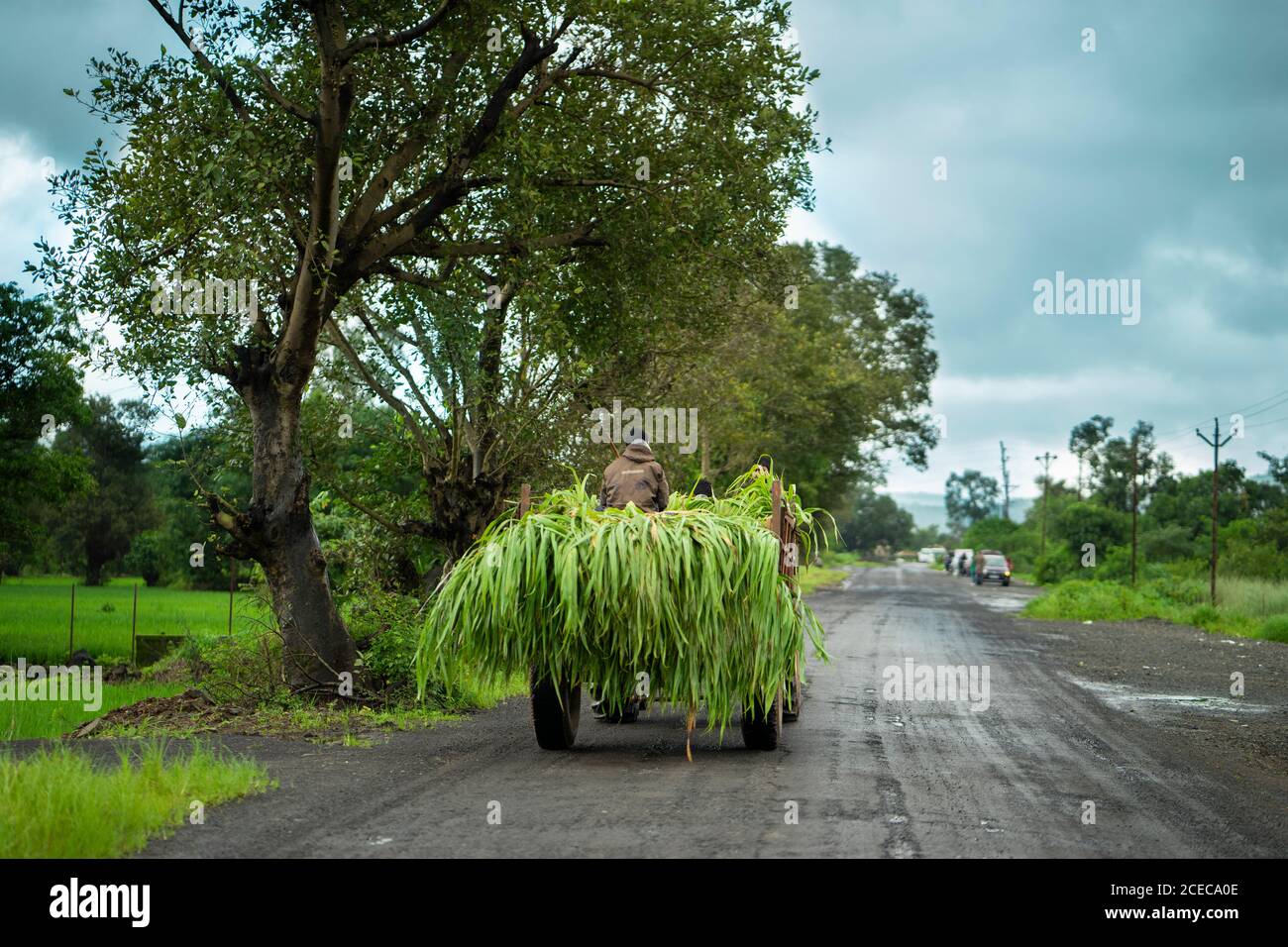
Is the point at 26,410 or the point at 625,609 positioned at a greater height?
the point at 26,410

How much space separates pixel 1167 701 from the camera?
1540 centimetres

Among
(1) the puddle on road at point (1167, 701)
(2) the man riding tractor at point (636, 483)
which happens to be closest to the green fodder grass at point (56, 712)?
(2) the man riding tractor at point (636, 483)

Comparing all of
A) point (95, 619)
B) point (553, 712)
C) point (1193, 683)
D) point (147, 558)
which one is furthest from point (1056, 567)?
point (553, 712)

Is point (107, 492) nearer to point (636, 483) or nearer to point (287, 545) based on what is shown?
point (287, 545)

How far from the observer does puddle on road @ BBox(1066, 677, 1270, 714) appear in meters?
14.7

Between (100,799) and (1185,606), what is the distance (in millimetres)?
36571

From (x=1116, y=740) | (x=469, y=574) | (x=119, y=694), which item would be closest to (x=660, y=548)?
(x=469, y=574)

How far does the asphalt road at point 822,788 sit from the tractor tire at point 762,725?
15cm

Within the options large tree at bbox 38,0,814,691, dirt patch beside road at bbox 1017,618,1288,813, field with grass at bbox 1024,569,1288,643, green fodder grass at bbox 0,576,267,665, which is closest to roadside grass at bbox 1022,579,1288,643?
field with grass at bbox 1024,569,1288,643

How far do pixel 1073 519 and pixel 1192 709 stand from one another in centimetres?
6104

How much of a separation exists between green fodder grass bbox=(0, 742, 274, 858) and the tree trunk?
4753mm

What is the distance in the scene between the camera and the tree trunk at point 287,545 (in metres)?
13.2

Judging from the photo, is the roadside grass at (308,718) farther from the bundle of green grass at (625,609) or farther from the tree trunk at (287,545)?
the bundle of green grass at (625,609)

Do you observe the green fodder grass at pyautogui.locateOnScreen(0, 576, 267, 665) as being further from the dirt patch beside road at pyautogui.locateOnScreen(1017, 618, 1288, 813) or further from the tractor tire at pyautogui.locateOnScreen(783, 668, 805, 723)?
the dirt patch beside road at pyautogui.locateOnScreen(1017, 618, 1288, 813)
